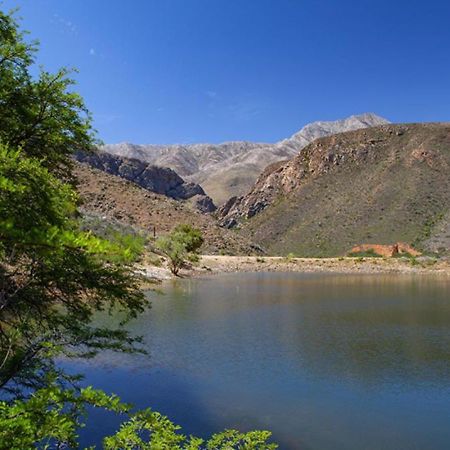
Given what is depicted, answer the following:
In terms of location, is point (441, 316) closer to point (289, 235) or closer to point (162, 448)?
point (162, 448)

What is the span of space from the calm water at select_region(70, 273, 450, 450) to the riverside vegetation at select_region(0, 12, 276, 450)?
4.17m

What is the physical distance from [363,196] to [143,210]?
59.3 meters

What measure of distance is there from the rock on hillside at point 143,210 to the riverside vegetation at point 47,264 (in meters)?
78.6

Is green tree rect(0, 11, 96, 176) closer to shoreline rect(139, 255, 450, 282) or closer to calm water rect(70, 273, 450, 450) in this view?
calm water rect(70, 273, 450, 450)

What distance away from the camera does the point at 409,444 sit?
14461 mm

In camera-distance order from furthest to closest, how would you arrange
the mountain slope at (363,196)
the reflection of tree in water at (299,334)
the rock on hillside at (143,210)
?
the mountain slope at (363,196)
the rock on hillside at (143,210)
the reflection of tree in water at (299,334)

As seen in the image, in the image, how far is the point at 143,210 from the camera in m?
99.3

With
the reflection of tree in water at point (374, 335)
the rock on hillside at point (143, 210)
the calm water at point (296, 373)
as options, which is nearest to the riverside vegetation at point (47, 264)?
the calm water at point (296, 373)

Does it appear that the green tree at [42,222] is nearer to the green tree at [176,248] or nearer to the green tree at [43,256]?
the green tree at [43,256]

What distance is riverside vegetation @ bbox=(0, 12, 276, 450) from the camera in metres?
6.39

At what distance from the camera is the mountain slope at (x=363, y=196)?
113 metres

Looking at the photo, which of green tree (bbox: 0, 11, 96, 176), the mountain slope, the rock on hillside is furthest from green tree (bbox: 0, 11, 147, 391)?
the mountain slope

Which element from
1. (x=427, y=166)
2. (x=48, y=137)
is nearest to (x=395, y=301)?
(x=48, y=137)

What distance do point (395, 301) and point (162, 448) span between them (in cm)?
4295
